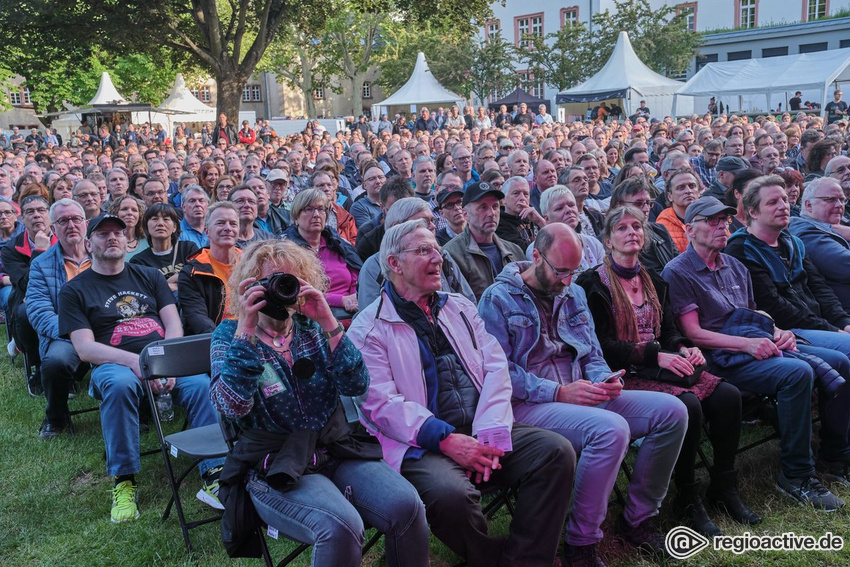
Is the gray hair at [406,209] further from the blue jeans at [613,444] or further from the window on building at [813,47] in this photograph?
the window on building at [813,47]

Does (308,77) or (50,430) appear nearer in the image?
(50,430)

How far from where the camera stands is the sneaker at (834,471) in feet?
13.9

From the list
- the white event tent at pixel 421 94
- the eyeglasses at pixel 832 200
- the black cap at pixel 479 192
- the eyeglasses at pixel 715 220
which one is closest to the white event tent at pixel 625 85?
the white event tent at pixel 421 94

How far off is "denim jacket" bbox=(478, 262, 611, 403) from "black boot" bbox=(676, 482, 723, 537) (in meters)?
0.73

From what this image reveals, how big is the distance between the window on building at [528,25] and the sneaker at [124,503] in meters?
51.1

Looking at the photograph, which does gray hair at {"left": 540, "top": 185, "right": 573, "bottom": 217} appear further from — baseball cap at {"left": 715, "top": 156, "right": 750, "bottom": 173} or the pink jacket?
baseball cap at {"left": 715, "top": 156, "right": 750, "bottom": 173}

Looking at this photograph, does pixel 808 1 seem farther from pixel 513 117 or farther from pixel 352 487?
pixel 352 487

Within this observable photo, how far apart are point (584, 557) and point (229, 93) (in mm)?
20881

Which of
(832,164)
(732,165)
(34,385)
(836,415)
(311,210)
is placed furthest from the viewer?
(732,165)

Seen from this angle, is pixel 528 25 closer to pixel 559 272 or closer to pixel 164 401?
pixel 164 401

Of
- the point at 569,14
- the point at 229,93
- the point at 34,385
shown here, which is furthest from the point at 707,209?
the point at 569,14

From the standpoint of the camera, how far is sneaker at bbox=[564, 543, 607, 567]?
334 cm

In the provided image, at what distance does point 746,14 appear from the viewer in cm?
4769

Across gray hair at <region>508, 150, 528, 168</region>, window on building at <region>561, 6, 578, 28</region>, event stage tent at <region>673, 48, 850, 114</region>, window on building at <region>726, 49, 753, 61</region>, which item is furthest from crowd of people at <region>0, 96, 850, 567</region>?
window on building at <region>561, 6, 578, 28</region>
